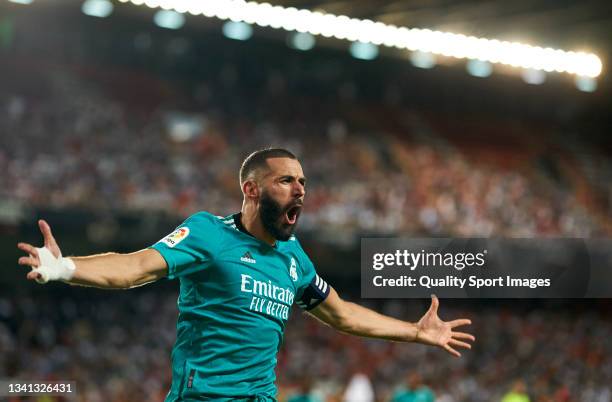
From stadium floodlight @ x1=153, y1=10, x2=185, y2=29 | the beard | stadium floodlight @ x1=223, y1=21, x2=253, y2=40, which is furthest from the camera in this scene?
stadium floodlight @ x1=223, y1=21, x2=253, y2=40

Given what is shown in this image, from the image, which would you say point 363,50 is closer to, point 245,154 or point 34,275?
point 245,154

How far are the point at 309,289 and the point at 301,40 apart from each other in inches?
683

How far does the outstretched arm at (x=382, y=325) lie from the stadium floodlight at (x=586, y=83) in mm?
20724

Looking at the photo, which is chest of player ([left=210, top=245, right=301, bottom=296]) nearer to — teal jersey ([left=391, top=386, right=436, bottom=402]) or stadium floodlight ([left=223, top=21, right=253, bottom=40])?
teal jersey ([left=391, top=386, right=436, bottom=402])

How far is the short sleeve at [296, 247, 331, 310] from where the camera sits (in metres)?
4.34

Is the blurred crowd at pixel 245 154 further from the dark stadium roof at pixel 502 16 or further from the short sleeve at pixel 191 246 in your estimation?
the short sleeve at pixel 191 246

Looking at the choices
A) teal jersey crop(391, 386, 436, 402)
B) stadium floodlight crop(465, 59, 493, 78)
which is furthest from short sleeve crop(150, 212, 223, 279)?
stadium floodlight crop(465, 59, 493, 78)

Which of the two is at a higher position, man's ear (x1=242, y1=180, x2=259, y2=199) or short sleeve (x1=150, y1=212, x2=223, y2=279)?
man's ear (x1=242, y1=180, x2=259, y2=199)

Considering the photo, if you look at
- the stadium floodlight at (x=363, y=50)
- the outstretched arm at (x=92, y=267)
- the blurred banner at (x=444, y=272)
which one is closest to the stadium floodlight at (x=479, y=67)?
the stadium floodlight at (x=363, y=50)


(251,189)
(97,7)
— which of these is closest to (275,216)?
(251,189)

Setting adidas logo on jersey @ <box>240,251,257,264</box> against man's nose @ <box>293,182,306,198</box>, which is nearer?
adidas logo on jersey @ <box>240,251,257,264</box>

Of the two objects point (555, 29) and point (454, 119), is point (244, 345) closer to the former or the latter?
point (555, 29)

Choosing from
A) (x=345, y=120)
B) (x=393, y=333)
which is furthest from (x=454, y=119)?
(x=393, y=333)

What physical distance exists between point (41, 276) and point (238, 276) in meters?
0.96
